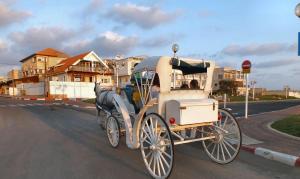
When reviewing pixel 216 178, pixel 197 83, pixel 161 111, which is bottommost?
pixel 216 178

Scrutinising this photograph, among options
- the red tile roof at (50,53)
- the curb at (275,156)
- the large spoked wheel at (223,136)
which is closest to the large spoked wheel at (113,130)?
the large spoked wheel at (223,136)

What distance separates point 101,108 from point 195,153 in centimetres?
409

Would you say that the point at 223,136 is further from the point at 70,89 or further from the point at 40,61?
the point at 40,61

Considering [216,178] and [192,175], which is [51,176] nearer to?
[192,175]

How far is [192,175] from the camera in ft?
17.9

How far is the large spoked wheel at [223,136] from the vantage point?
6141 mm

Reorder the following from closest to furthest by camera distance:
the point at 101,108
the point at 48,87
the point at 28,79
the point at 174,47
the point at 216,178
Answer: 1. the point at 216,178
2. the point at 174,47
3. the point at 101,108
4. the point at 48,87
5. the point at 28,79

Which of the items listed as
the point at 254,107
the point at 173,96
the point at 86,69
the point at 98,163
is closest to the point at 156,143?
the point at 173,96

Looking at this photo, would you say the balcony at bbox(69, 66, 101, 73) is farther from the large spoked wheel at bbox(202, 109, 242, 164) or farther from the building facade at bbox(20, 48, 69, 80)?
the large spoked wheel at bbox(202, 109, 242, 164)

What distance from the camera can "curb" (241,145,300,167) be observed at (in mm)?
6176

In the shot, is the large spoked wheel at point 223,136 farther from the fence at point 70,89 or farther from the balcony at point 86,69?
the balcony at point 86,69

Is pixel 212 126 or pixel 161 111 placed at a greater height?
pixel 161 111

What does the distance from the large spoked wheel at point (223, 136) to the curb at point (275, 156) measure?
93 centimetres

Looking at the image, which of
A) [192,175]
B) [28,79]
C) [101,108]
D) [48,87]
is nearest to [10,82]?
[28,79]
